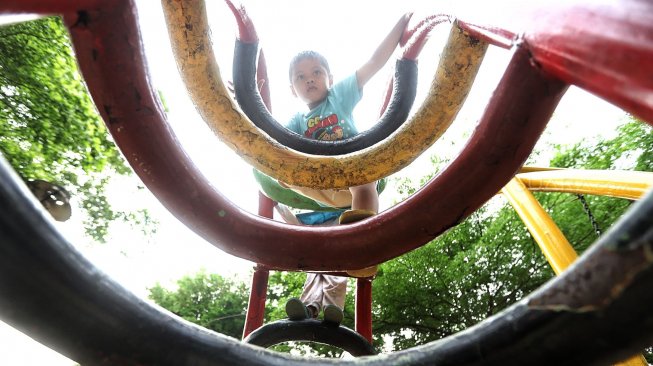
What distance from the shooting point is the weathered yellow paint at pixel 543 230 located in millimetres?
1399

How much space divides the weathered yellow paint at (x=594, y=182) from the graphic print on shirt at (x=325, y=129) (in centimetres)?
71

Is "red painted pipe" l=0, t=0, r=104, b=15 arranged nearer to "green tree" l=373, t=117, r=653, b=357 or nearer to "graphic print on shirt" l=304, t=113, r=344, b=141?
"graphic print on shirt" l=304, t=113, r=344, b=141

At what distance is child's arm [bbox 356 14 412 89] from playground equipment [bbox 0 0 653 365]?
88 cm

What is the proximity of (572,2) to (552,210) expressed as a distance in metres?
5.30

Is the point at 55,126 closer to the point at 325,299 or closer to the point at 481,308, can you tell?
the point at 325,299

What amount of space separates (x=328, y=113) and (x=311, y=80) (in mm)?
222

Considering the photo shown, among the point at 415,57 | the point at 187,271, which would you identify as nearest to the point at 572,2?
the point at 415,57

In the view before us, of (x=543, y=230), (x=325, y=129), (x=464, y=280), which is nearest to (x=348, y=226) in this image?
(x=543, y=230)

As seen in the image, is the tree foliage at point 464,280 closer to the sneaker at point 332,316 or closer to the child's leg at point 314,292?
the child's leg at point 314,292

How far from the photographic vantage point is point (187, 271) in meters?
9.45

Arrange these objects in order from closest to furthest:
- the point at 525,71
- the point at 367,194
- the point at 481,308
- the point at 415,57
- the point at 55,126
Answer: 1. the point at 525,71
2. the point at 415,57
3. the point at 367,194
4. the point at 55,126
5. the point at 481,308

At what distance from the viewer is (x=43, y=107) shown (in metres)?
4.82

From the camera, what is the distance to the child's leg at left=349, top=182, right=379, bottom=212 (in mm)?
1414

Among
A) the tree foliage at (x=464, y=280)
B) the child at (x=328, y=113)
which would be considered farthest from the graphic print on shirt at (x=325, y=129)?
the tree foliage at (x=464, y=280)
